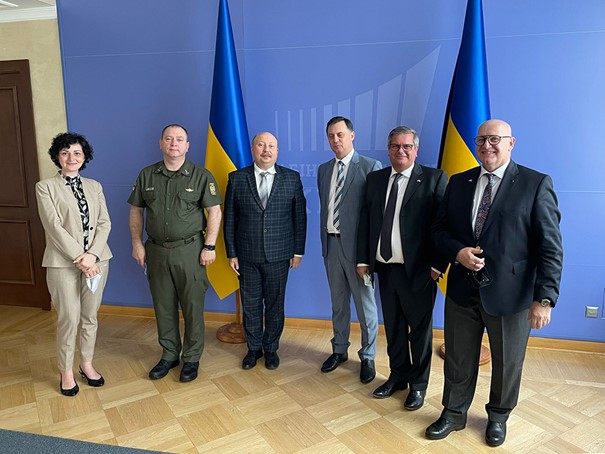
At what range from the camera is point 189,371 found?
3160mm

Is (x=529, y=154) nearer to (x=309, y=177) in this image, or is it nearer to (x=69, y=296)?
(x=309, y=177)

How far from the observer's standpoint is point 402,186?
268 centimetres

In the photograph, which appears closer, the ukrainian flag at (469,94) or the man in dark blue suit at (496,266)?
the man in dark blue suit at (496,266)

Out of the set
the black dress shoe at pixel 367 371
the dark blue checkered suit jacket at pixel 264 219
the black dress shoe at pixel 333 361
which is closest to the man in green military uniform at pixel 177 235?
the dark blue checkered suit jacket at pixel 264 219

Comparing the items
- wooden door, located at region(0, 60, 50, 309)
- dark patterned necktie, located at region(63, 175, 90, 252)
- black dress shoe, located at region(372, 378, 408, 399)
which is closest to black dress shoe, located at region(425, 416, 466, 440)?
black dress shoe, located at region(372, 378, 408, 399)

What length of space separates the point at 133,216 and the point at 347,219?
4.53 feet

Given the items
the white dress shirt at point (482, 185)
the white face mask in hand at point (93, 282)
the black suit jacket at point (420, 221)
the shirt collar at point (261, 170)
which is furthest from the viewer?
the shirt collar at point (261, 170)

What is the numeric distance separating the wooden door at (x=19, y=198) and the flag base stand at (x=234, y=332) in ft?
6.07

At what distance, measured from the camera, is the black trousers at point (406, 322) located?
269 cm

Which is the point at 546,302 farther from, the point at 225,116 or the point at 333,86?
the point at 225,116

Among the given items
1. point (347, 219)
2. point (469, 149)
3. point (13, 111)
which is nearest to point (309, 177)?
point (347, 219)

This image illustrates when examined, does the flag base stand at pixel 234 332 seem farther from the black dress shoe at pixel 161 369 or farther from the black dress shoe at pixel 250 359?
the black dress shoe at pixel 161 369

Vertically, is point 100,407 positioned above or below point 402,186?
below

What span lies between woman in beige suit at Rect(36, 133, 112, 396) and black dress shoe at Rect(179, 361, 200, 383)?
0.62 metres
